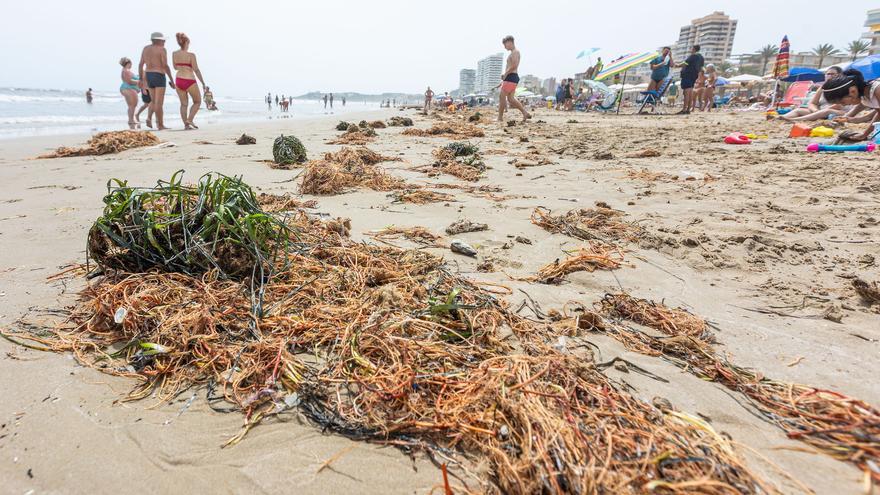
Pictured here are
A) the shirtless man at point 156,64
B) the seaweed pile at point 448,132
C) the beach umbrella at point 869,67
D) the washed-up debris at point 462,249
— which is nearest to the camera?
the washed-up debris at point 462,249

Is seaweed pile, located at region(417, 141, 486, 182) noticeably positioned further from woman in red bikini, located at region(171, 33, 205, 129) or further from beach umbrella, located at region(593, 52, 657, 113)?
beach umbrella, located at region(593, 52, 657, 113)

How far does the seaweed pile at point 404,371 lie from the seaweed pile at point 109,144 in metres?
6.12

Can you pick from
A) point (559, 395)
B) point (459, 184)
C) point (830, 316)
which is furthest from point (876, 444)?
point (459, 184)

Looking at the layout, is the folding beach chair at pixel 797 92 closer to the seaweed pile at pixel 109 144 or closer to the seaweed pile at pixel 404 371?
the seaweed pile at pixel 404 371

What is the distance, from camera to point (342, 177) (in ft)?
14.4

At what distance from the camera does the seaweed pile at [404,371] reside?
1.07 metres

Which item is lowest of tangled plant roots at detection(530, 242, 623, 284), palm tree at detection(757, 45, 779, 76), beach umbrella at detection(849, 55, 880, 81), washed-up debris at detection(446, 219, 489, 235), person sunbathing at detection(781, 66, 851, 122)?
tangled plant roots at detection(530, 242, 623, 284)

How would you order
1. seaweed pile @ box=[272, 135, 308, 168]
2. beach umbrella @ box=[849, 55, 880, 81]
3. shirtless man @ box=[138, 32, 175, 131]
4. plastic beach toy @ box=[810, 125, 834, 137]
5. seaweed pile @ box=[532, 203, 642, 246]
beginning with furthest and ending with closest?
shirtless man @ box=[138, 32, 175, 131]
beach umbrella @ box=[849, 55, 880, 81]
plastic beach toy @ box=[810, 125, 834, 137]
seaweed pile @ box=[272, 135, 308, 168]
seaweed pile @ box=[532, 203, 642, 246]

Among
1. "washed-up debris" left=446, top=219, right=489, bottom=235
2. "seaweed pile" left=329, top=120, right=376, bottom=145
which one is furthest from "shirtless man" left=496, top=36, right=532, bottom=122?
"washed-up debris" left=446, top=219, right=489, bottom=235

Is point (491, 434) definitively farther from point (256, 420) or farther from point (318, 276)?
point (318, 276)

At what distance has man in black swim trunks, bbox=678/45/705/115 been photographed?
Answer: 41.7ft

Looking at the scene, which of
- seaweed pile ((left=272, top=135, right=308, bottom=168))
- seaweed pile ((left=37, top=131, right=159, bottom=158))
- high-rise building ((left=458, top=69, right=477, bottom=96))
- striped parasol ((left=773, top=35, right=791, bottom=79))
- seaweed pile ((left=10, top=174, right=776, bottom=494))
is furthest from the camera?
high-rise building ((left=458, top=69, right=477, bottom=96))

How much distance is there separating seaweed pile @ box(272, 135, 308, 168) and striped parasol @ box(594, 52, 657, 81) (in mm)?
14876

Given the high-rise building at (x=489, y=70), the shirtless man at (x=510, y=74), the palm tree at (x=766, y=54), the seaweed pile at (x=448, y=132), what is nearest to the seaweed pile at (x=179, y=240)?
the seaweed pile at (x=448, y=132)
